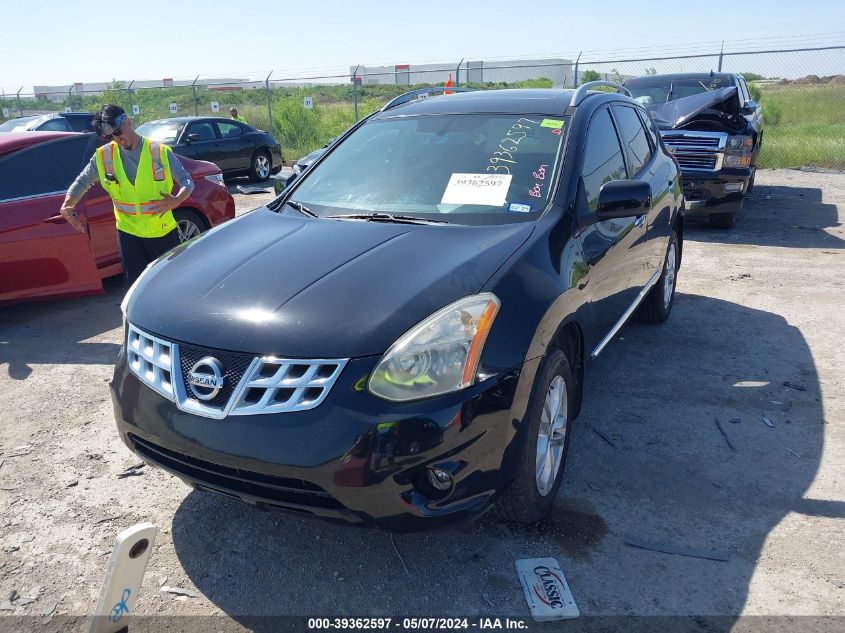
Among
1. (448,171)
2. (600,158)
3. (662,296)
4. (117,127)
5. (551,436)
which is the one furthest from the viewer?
(662,296)

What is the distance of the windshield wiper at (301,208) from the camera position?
11.9 feet

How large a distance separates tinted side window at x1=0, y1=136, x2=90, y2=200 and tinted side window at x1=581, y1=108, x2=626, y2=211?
4502 millimetres

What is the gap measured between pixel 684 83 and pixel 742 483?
9050mm

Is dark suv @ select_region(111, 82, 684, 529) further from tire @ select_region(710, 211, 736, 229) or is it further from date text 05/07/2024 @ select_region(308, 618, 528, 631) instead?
tire @ select_region(710, 211, 736, 229)

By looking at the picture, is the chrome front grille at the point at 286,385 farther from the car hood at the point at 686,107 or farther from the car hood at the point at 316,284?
the car hood at the point at 686,107

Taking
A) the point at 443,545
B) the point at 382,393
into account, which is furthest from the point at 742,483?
the point at 382,393

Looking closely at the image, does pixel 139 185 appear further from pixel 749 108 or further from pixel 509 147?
pixel 749 108

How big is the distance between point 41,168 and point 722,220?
7.82 m

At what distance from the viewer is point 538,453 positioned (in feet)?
9.38

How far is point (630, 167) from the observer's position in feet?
14.5

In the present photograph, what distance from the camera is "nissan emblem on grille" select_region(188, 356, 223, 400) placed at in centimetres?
242

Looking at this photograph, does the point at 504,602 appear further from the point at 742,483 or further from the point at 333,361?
the point at 742,483

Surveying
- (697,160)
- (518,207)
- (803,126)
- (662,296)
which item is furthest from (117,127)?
(803,126)

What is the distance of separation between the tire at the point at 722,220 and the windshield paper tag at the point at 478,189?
6.63 m
